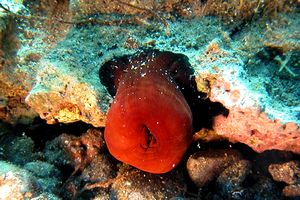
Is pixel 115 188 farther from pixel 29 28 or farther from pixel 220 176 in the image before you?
pixel 29 28

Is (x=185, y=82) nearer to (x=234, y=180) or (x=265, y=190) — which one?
(x=234, y=180)

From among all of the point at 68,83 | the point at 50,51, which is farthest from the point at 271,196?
the point at 50,51

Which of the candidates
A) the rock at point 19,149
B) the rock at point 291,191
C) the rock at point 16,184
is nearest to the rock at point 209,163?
the rock at point 291,191

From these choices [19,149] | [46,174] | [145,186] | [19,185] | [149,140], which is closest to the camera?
[149,140]

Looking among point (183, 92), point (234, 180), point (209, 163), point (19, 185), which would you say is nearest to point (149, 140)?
point (183, 92)

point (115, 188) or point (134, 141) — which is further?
point (115, 188)
